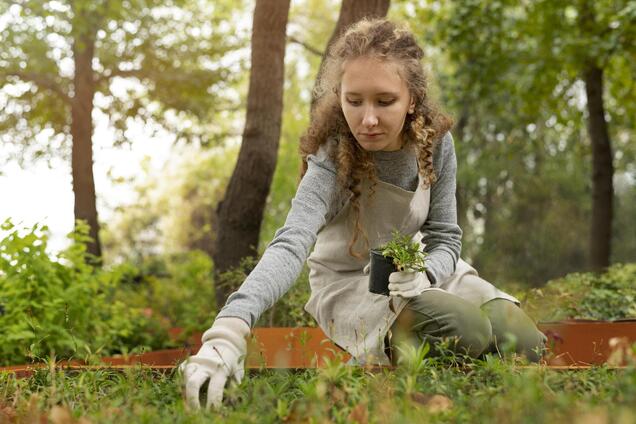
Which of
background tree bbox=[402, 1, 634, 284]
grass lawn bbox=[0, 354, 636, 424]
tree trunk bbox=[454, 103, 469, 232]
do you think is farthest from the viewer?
tree trunk bbox=[454, 103, 469, 232]

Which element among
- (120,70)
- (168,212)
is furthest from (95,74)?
(168,212)

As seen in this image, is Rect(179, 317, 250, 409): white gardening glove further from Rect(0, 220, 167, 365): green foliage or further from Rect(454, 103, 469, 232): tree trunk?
Rect(454, 103, 469, 232): tree trunk

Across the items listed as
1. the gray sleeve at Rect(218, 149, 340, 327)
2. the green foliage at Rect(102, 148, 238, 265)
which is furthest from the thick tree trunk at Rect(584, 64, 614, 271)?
the green foliage at Rect(102, 148, 238, 265)

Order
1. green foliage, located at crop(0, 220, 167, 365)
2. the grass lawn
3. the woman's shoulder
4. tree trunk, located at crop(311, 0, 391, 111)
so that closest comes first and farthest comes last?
the grass lawn, the woman's shoulder, green foliage, located at crop(0, 220, 167, 365), tree trunk, located at crop(311, 0, 391, 111)

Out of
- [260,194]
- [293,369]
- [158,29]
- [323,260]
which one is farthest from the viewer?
[158,29]

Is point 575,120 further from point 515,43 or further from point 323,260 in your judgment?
point 323,260

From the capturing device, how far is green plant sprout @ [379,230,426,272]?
2.56 meters

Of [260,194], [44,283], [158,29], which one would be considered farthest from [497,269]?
[44,283]

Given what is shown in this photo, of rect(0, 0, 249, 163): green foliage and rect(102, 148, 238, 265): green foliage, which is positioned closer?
rect(0, 0, 249, 163): green foliage

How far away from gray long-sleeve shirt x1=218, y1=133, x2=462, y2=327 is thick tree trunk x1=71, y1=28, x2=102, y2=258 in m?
5.19

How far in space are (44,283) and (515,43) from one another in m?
7.30

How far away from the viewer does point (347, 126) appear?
9.57 feet

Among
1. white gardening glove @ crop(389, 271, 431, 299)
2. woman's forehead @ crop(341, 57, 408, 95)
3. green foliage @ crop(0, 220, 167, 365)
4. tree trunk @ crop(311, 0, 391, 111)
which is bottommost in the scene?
green foliage @ crop(0, 220, 167, 365)

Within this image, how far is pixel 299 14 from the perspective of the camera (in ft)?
55.3
